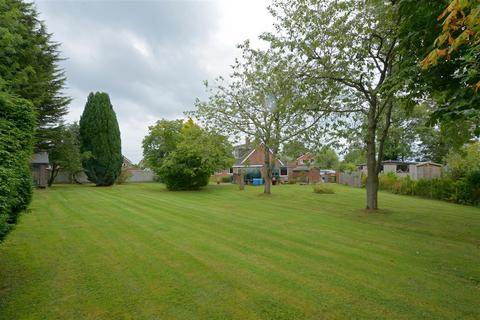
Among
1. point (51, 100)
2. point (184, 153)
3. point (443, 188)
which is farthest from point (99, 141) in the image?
point (443, 188)

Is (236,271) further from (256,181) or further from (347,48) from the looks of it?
(256,181)

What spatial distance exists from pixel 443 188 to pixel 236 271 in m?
18.7

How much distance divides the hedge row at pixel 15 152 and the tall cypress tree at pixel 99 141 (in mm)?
21702

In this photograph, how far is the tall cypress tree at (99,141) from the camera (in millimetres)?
25422

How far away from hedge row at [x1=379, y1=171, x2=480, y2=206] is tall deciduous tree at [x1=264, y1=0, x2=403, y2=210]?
8571mm

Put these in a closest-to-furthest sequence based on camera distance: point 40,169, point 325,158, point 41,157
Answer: point 325,158, point 40,169, point 41,157

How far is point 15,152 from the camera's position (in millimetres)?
4453

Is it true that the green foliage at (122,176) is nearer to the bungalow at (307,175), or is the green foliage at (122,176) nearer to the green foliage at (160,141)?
the green foliage at (160,141)

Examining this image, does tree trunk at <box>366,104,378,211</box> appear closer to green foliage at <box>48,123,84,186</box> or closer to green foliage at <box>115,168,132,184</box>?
green foliage at <box>48,123,84,186</box>

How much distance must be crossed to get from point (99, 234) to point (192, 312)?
4.90 metres

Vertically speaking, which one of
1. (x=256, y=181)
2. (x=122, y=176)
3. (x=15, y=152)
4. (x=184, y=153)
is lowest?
(x=256, y=181)

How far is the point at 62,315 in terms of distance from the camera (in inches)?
131

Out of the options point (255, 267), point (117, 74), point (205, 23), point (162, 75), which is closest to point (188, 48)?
point (205, 23)

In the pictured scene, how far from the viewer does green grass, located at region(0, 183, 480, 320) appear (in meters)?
3.52
